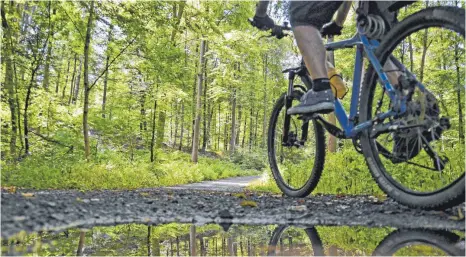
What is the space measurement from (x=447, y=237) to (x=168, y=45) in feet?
33.7

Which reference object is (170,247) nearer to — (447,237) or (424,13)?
(447,237)

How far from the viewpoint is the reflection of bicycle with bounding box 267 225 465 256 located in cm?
125

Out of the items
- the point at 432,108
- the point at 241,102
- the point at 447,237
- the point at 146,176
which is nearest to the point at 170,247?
Answer: the point at 447,237

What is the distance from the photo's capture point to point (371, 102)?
2.56 meters

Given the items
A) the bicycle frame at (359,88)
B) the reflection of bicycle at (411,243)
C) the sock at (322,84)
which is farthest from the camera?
the sock at (322,84)

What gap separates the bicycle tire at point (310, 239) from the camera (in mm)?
1320

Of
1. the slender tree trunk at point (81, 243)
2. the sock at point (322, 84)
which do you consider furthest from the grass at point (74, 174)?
the slender tree trunk at point (81, 243)

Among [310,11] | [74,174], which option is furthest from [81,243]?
[74,174]

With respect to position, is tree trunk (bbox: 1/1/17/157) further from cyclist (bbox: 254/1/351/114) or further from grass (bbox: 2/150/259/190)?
cyclist (bbox: 254/1/351/114)

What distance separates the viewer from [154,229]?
1759mm

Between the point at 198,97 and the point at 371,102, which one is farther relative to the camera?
the point at 198,97

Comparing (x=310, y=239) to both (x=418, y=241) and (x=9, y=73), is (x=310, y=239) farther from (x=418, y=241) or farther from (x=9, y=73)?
(x=9, y=73)

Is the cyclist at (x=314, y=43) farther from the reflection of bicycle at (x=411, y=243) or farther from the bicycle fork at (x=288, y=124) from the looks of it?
the reflection of bicycle at (x=411, y=243)

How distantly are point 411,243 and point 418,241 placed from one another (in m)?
0.05
